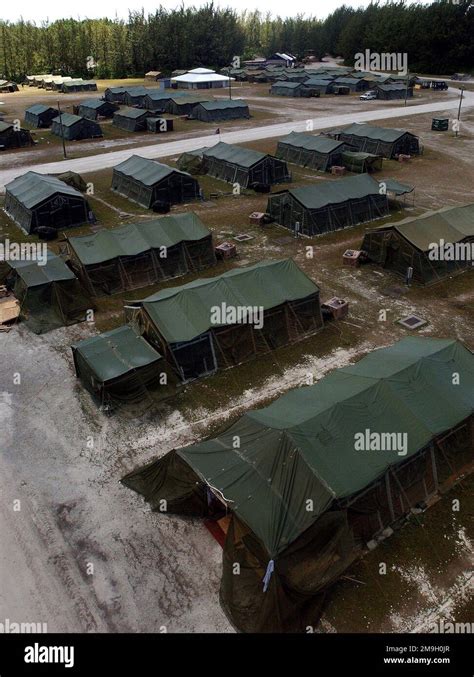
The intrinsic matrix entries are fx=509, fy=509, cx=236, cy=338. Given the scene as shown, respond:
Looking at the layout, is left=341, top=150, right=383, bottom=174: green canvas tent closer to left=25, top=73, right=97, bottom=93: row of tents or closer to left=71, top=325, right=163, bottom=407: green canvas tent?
left=71, top=325, right=163, bottom=407: green canvas tent

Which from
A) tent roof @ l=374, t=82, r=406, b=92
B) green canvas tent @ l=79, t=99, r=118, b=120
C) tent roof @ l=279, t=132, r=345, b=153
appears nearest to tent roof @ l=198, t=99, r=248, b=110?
green canvas tent @ l=79, t=99, r=118, b=120

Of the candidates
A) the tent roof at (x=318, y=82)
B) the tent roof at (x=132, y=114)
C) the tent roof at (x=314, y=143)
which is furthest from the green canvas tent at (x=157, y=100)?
the tent roof at (x=314, y=143)

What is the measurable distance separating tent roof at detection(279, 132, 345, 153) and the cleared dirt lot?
27.1m

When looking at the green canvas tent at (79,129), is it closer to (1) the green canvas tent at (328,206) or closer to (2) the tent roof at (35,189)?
(2) the tent roof at (35,189)

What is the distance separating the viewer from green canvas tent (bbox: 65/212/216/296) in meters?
29.0

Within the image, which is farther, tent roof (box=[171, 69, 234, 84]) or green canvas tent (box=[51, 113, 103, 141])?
tent roof (box=[171, 69, 234, 84])

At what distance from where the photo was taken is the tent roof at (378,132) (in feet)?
185

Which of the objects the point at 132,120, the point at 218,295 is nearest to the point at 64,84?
the point at 132,120

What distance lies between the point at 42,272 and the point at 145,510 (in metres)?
16.2

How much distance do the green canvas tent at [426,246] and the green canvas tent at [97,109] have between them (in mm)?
63998

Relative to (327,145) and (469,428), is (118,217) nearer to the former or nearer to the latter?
(327,145)

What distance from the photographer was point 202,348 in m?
22.4

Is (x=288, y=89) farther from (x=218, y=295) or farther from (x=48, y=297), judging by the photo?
(x=218, y=295)
